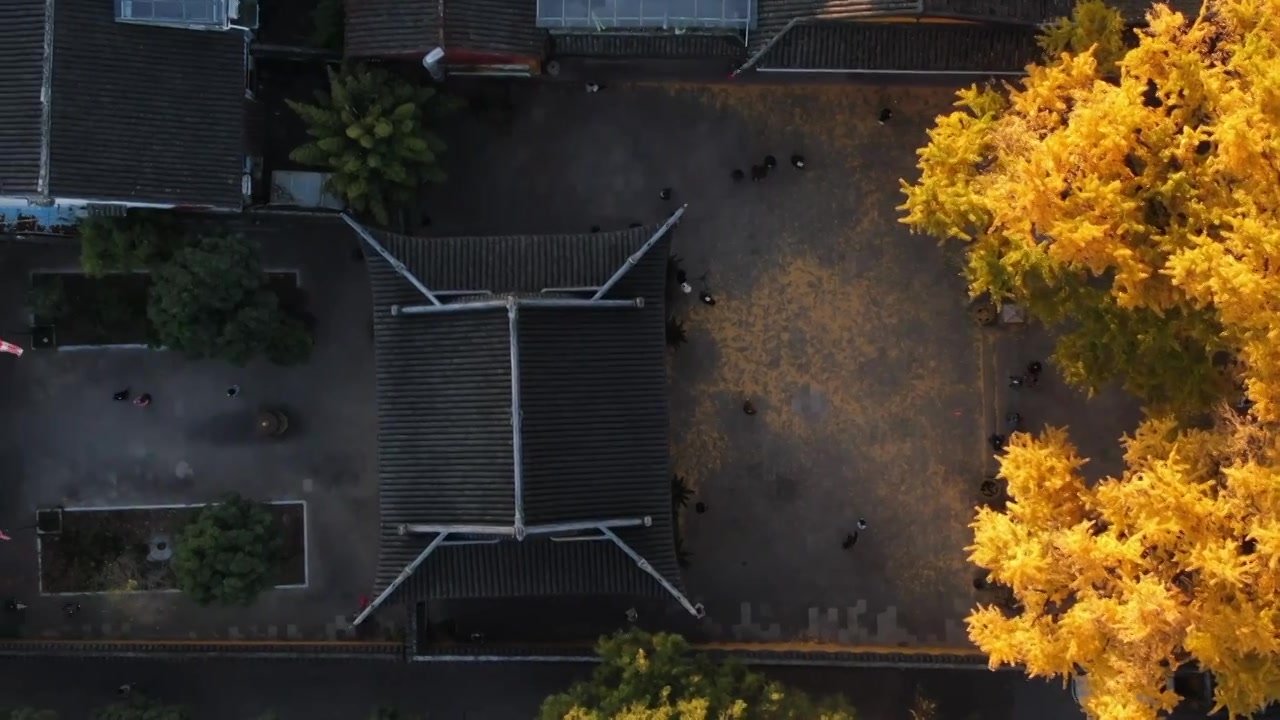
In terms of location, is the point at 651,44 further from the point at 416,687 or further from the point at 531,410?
the point at 416,687

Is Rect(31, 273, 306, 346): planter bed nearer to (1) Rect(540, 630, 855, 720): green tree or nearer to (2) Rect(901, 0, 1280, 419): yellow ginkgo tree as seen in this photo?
(1) Rect(540, 630, 855, 720): green tree

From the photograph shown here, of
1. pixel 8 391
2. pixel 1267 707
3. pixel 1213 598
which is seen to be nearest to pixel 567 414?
pixel 1213 598

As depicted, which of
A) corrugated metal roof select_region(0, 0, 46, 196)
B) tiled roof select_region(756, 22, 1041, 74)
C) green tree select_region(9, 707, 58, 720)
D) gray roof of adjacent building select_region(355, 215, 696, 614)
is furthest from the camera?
tiled roof select_region(756, 22, 1041, 74)

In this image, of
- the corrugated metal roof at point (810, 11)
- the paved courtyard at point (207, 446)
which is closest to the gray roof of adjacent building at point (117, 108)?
the paved courtyard at point (207, 446)

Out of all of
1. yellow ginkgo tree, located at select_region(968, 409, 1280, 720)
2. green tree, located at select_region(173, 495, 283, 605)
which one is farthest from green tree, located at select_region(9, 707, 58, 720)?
yellow ginkgo tree, located at select_region(968, 409, 1280, 720)

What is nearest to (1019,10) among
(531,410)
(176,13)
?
(531,410)

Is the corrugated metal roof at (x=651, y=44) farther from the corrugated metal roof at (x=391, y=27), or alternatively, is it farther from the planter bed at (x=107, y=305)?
the planter bed at (x=107, y=305)

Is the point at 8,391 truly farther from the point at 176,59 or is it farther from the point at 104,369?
the point at 176,59
